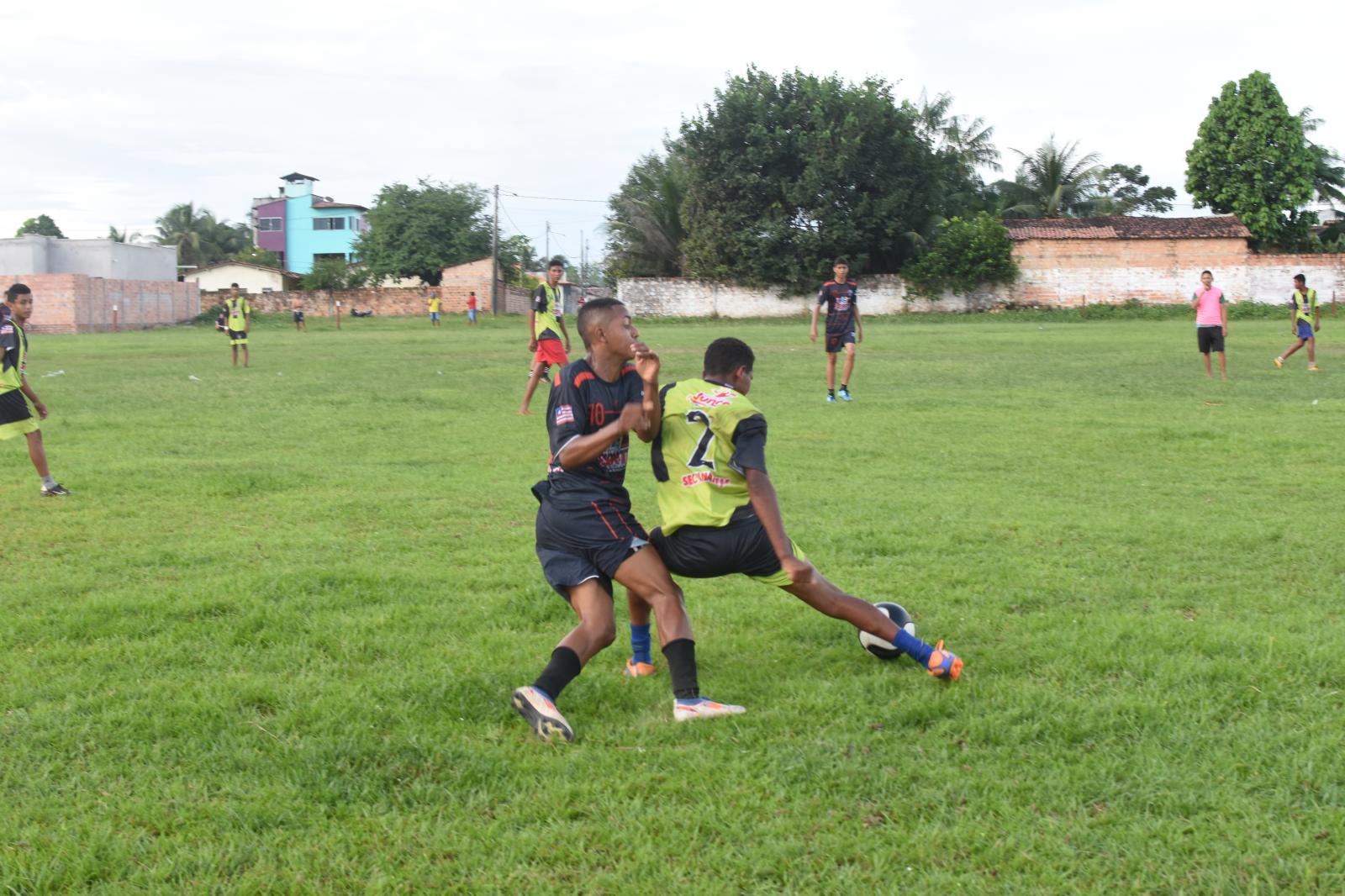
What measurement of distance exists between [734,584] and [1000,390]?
1151 cm

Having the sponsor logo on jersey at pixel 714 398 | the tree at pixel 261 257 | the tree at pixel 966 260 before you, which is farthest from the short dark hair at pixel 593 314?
the tree at pixel 261 257

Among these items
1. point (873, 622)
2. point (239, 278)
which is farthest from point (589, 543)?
point (239, 278)

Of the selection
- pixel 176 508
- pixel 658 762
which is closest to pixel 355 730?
pixel 658 762

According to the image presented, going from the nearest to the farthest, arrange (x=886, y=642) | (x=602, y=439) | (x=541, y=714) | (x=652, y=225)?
(x=541, y=714) → (x=602, y=439) → (x=886, y=642) → (x=652, y=225)

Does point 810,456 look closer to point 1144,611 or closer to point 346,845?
point 1144,611

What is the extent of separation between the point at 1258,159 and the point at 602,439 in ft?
164

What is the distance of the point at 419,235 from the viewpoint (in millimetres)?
66750

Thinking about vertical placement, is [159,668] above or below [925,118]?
below

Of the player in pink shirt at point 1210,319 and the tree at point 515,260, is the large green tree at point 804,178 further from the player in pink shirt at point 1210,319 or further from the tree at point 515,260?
the player in pink shirt at point 1210,319

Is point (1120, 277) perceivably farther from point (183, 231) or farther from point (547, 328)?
point (183, 231)

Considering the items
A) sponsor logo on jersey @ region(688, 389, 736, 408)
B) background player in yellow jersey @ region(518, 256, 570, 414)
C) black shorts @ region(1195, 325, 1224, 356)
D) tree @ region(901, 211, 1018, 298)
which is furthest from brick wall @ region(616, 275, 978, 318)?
sponsor logo on jersey @ region(688, 389, 736, 408)

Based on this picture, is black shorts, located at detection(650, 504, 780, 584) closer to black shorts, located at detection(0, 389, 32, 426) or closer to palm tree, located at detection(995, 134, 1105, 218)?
black shorts, located at detection(0, 389, 32, 426)

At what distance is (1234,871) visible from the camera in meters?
3.37

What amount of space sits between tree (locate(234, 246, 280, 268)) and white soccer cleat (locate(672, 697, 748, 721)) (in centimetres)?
8082
